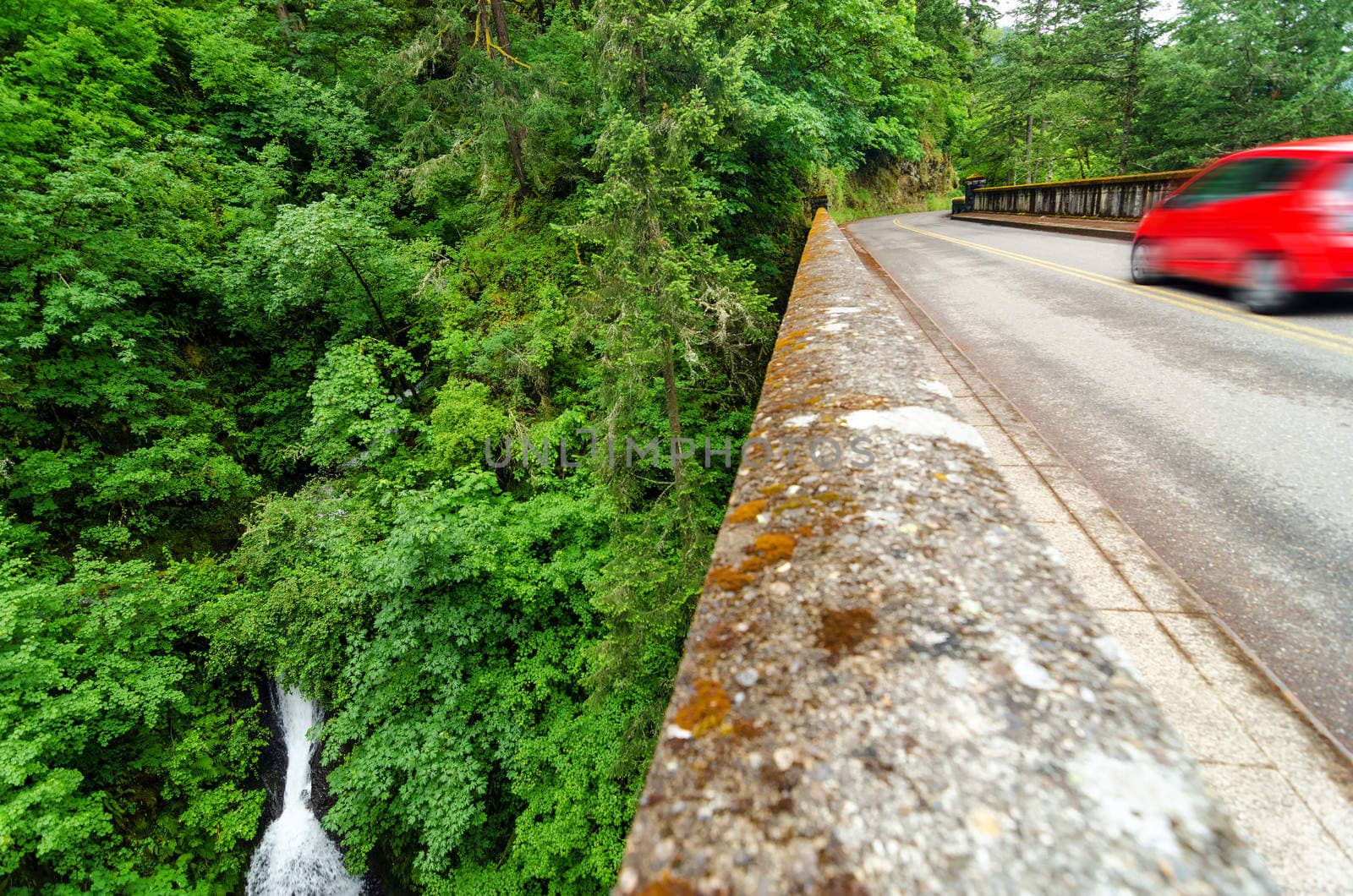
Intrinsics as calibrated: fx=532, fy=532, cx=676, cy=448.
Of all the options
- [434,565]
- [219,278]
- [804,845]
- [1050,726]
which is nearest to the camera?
[804,845]

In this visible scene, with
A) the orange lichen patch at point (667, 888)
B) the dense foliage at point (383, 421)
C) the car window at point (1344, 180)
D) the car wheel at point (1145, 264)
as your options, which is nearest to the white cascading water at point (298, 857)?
the dense foliage at point (383, 421)

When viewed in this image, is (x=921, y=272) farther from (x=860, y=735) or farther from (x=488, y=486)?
(x=860, y=735)

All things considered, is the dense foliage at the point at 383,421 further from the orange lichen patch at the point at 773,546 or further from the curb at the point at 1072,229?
the curb at the point at 1072,229

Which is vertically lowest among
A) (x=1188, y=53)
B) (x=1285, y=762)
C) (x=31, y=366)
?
(x=1285, y=762)

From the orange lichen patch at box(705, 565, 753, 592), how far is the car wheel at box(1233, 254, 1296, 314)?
7.61m

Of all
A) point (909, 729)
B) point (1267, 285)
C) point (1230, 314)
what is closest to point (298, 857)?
point (909, 729)

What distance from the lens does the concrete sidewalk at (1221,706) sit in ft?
4.42

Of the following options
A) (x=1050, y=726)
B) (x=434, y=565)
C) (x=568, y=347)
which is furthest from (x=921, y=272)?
(x=1050, y=726)

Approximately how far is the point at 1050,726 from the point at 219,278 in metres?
13.2

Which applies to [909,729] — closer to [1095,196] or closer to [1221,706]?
[1221,706]

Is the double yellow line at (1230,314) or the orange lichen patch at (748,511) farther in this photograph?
the double yellow line at (1230,314)

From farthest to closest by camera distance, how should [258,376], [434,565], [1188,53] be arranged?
[1188,53] → [258,376] → [434,565]

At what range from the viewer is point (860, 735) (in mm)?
1026

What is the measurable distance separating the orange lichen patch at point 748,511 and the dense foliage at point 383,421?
3.84m
